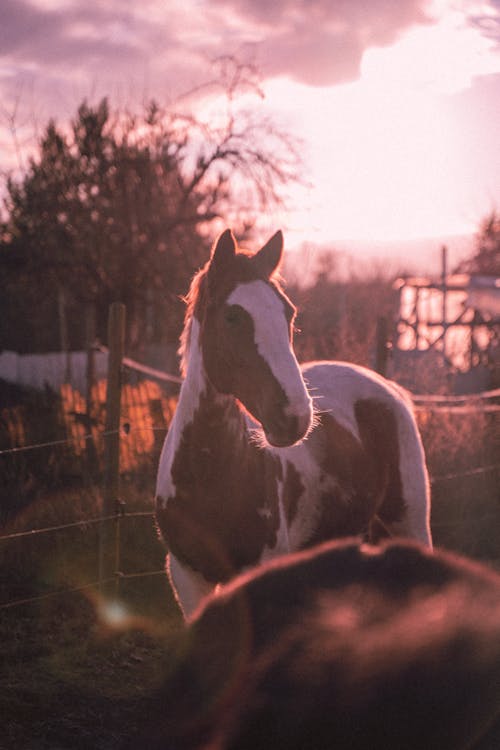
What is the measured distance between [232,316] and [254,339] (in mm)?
148

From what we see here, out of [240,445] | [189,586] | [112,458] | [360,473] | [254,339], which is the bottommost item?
[189,586]

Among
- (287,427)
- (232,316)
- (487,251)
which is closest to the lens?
(287,427)

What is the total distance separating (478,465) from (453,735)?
8380 millimetres

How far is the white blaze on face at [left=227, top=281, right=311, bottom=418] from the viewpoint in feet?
10.1

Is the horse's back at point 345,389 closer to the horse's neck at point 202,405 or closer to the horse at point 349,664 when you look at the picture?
the horse's neck at point 202,405

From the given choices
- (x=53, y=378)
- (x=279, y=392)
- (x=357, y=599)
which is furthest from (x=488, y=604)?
(x=53, y=378)

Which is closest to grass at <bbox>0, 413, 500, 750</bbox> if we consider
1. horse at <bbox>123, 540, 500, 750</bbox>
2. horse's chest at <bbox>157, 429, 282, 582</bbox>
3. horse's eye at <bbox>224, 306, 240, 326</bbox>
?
horse's chest at <bbox>157, 429, 282, 582</bbox>

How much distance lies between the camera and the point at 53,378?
15.8 metres

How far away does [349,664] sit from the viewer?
1.78 feet

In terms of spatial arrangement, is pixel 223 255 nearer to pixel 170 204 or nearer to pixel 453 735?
pixel 453 735

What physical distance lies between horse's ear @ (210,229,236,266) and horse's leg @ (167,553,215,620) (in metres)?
1.35

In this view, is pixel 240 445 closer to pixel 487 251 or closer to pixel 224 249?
pixel 224 249

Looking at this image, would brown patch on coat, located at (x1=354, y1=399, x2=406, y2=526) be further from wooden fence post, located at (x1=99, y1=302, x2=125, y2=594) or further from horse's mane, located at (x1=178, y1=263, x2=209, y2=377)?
wooden fence post, located at (x1=99, y1=302, x2=125, y2=594)

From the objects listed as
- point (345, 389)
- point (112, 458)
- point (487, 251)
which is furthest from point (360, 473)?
point (487, 251)
